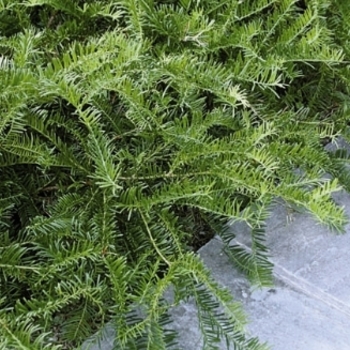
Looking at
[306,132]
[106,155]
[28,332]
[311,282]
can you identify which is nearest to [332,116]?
[306,132]

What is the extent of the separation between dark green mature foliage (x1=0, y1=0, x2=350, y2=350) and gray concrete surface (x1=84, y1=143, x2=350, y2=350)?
0.05 metres

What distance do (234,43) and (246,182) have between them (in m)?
0.34

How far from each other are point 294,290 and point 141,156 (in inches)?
16.6

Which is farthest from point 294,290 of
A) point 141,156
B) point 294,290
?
point 141,156

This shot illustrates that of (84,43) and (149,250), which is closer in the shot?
(149,250)

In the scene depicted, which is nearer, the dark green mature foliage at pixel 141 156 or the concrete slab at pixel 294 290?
the dark green mature foliage at pixel 141 156

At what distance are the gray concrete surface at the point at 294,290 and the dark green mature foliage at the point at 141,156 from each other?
0.05 meters

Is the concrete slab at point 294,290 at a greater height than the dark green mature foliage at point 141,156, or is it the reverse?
the dark green mature foliage at point 141,156

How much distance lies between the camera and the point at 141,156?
1.35 metres

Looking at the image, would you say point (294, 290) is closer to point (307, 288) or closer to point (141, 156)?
point (307, 288)

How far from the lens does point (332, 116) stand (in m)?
1.62

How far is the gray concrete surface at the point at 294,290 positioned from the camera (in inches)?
52.4

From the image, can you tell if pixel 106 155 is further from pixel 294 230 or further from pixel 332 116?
pixel 332 116

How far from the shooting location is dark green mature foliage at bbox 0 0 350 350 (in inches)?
47.3
